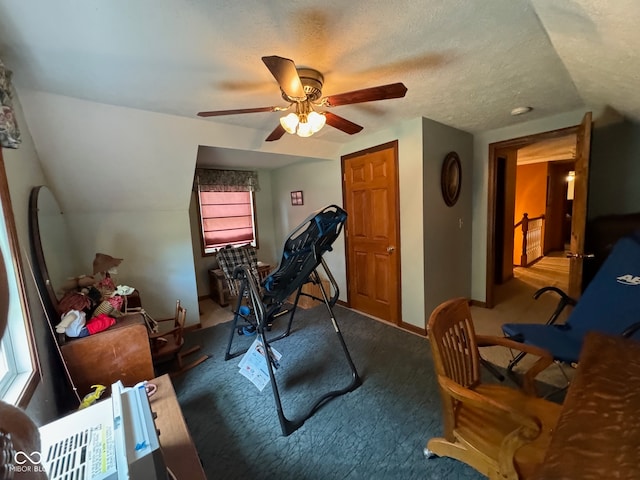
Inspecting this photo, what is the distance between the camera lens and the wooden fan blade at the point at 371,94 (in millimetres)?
1419

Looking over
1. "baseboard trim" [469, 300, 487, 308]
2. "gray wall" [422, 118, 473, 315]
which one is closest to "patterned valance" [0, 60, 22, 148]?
"gray wall" [422, 118, 473, 315]

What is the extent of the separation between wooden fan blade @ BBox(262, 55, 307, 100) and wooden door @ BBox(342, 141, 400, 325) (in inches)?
68.2

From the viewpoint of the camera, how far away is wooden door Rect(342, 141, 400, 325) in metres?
3.01

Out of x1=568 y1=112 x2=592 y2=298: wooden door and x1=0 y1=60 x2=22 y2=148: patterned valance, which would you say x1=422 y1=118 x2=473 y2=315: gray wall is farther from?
x1=0 y1=60 x2=22 y2=148: patterned valance

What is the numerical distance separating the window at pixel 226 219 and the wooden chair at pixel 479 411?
402 centimetres

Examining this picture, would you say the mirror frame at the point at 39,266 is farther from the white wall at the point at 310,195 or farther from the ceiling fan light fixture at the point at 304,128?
the white wall at the point at 310,195

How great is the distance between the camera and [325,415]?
1.84 metres

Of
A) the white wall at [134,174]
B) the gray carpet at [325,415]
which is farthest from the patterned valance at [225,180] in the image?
the gray carpet at [325,415]

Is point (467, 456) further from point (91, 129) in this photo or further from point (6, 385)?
point (91, 129)

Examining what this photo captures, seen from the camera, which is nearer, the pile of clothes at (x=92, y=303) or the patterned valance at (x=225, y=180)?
the pile of clothes at (x=92, y=303)

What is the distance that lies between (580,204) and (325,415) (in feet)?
8.37

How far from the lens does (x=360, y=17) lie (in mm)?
1242

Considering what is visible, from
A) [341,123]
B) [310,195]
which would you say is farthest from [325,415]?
[310,195]

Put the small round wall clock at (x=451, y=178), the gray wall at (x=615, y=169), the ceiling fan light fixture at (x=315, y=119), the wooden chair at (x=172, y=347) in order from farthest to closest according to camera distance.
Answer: the small round wall clock at (x=451, y=178), the gray wall at (x=615, y=169), the wooden chair at (x=172, y=347), the ceiling fan light fixture at (x=315, y=119)
